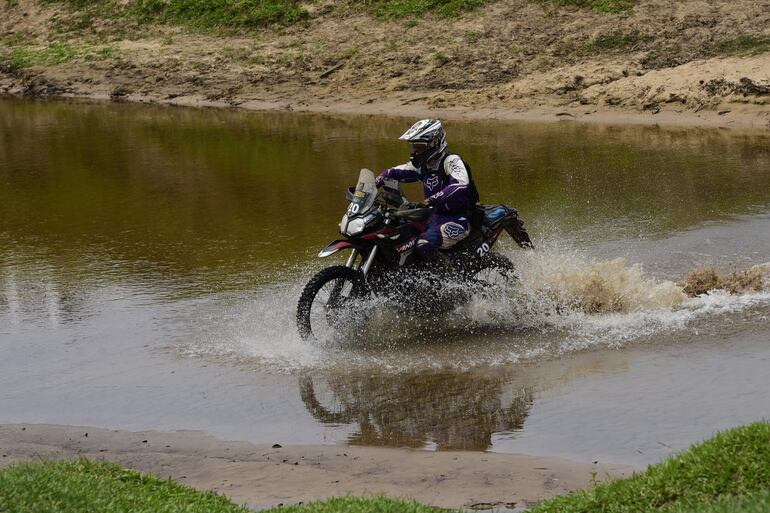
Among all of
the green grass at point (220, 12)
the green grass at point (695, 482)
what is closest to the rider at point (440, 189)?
the green grass at point (695, 482)

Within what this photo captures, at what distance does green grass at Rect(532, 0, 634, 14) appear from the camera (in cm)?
2742

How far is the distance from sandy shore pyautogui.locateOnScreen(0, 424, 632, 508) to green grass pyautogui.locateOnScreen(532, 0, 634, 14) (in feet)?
73.1

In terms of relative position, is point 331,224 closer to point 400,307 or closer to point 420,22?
point 400,307

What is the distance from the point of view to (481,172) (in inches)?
720

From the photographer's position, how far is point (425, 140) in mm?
9797

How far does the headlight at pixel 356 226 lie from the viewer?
30.5 feet

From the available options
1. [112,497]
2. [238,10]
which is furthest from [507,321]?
[238,10]

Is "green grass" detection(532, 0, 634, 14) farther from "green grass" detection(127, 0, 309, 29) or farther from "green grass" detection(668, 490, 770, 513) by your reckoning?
"green grass" detection(668, 490, 770, 513)

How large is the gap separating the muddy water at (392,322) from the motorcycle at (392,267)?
22 centimetres

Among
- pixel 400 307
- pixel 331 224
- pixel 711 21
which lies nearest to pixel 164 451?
pixel 400 307

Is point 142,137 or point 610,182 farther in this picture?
point 142,137

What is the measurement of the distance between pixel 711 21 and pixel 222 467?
71.8ft

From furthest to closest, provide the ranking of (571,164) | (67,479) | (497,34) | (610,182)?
(497,34)
(571,164)
(610,182)
(67,479)

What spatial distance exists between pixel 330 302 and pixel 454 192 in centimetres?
142
